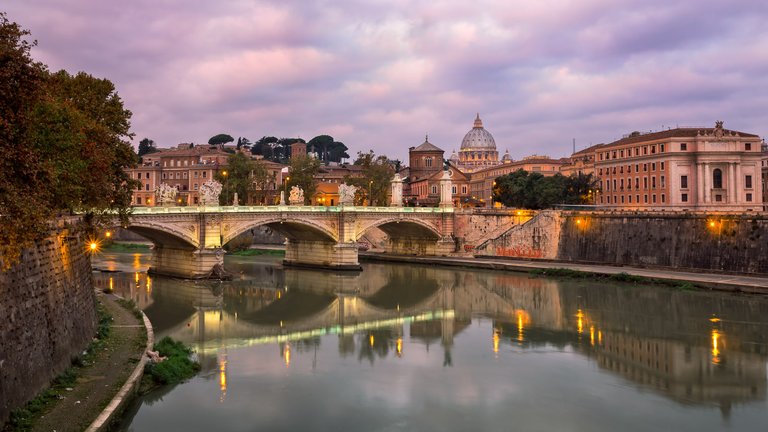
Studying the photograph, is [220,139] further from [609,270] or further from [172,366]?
[172,366]

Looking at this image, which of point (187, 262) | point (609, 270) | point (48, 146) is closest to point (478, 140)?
point (609, 270)

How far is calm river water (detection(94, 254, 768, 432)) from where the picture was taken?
18.1 metres

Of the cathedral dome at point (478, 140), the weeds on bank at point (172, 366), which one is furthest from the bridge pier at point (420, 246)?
the cathedral dome at point (478, 140)

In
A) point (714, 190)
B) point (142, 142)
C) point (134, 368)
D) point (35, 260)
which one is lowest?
point (134, 368)

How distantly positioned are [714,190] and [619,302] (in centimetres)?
3657

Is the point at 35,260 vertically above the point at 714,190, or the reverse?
the point at 714,190

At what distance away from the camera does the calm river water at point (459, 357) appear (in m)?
18.1

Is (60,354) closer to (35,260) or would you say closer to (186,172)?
(35,260)

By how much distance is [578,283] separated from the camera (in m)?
43.9

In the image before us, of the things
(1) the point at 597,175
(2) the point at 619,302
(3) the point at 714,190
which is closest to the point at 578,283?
(2) the point at 619,302

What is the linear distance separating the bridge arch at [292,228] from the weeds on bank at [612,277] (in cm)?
1601

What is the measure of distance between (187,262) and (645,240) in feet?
105

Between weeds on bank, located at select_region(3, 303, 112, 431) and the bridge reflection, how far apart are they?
3773 mm

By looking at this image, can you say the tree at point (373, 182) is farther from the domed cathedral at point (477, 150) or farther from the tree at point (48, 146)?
the domed cathedral at point (477, 150)
